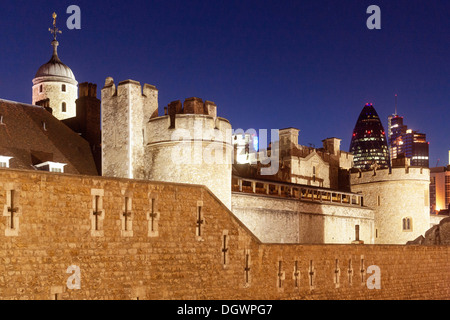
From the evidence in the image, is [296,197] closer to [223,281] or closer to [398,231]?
[398,231]

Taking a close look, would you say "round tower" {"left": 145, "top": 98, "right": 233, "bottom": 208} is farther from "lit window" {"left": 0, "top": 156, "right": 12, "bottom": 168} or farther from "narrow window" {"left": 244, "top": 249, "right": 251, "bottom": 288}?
"narrow window" {"left": 244, "top": 249, "right": 251, "bottom": 288}

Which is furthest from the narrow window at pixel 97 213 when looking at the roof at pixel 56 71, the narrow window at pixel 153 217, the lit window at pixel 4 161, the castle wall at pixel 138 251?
the roof at pixel 56 71

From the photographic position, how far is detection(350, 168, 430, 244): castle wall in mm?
51294

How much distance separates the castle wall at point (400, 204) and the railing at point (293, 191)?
202cm

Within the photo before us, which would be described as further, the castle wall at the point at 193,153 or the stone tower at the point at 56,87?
the stone tower at the point at 56,87

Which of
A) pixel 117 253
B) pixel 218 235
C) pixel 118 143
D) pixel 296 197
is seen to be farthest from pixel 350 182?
pixel 117 253

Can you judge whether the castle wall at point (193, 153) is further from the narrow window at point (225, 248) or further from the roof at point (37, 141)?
the narrow window at point (225, 248)

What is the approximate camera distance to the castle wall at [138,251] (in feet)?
59.3

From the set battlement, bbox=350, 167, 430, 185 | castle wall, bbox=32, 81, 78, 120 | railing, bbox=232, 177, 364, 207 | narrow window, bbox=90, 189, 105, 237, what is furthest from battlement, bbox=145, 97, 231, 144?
battlement, bbox=350, 167, 430, 185

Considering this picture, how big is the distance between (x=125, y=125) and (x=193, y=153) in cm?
468

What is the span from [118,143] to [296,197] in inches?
615

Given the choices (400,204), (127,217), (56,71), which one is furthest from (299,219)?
(56,71)

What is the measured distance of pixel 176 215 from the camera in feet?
72.5
